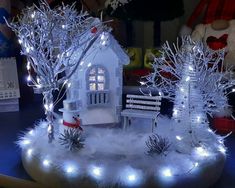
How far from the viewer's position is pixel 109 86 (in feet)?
5.54

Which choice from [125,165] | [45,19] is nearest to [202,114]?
[125,165]

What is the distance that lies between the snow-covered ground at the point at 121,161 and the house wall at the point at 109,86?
13 centimetres

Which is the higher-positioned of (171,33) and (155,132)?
(171,33)

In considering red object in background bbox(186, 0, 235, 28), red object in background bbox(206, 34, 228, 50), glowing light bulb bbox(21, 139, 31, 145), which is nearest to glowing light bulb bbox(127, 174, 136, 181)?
glowing light bulb bbox(21, 139, 31, 145)

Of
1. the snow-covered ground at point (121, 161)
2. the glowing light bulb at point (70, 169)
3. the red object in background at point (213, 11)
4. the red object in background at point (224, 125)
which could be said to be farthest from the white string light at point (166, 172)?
the red object in background at point (213, 11)

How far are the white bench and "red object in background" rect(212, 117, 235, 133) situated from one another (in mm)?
498

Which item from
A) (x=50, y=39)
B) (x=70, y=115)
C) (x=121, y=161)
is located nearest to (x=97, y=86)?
(x=70, y=115)

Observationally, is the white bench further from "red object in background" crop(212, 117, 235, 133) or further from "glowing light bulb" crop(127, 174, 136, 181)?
"red object in background" crop(212, 117, 235, 133)

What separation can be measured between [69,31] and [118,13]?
93cm

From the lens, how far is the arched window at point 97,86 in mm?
1663

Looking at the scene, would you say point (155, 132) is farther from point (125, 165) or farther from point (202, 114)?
point (125, 165)

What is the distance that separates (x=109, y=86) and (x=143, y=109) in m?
0.18

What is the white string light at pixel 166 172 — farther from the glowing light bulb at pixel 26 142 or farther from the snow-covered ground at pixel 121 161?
the glowing light bulb at pixel 26 142

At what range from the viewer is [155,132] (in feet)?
5.27
